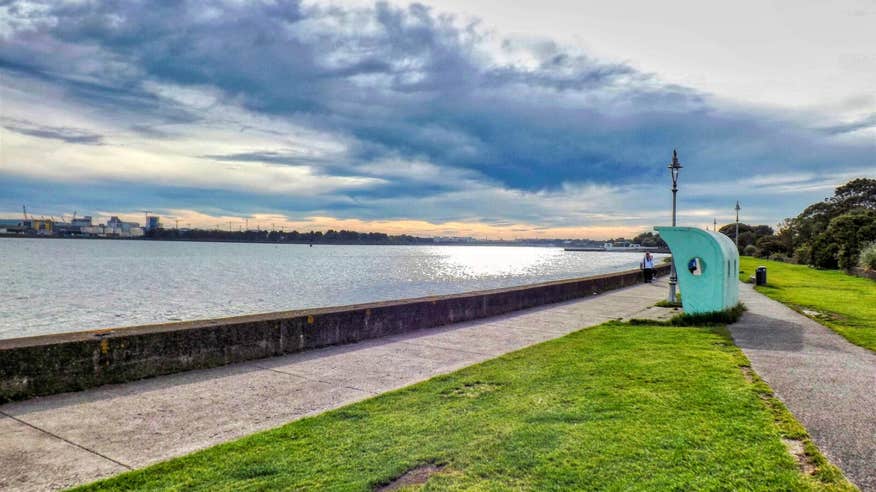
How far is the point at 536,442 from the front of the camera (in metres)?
3.92

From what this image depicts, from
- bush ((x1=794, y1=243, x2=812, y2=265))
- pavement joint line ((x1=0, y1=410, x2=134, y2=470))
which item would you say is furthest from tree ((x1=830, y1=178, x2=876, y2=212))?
pavement joint line ((x1=0, y1=410, x2=134, y2=470))

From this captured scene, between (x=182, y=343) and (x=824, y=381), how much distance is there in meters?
7.92

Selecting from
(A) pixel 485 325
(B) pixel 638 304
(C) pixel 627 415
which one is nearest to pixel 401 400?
(C) pixel 627 415

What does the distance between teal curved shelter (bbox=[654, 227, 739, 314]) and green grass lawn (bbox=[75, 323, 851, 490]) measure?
6.14 metres

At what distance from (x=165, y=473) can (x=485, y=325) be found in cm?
822

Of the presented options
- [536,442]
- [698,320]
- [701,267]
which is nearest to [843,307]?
[701,267]

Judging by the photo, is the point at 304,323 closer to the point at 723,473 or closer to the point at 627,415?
the point at 627,415

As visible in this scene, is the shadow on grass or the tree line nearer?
the shadow on grass

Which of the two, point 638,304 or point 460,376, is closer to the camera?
point 460,376

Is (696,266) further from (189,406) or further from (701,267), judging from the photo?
(189,406)

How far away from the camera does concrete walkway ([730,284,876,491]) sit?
3928mm

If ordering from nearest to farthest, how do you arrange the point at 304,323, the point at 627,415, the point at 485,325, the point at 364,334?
the point at 627,415, the point at 304,323, the point at 364,334, the point at 485,325

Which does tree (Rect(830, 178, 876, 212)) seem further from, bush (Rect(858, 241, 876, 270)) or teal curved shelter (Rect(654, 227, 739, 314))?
teal curved shelter (Rect(654, 227, 739, 314))

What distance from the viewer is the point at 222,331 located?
273 inches
